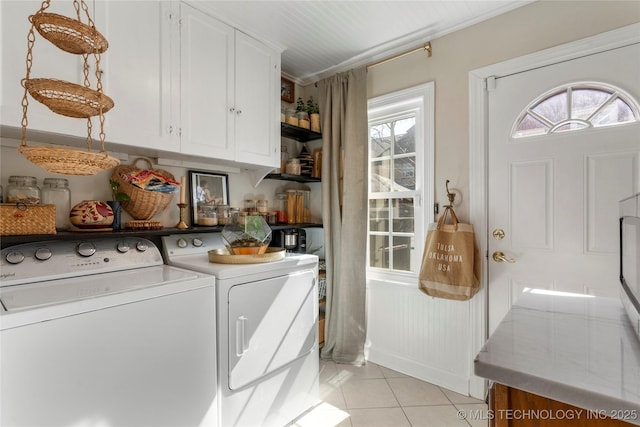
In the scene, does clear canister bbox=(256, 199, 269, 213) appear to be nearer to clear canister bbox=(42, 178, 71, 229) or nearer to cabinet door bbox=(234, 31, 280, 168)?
cabinet door bbox=(234, 31, 280, 168)

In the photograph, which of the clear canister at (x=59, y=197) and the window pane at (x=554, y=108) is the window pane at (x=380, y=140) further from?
the clear canister at (x=59, y=197)

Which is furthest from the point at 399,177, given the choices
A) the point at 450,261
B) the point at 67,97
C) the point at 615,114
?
the point at 67,97

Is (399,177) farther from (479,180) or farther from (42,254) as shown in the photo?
(42,254)

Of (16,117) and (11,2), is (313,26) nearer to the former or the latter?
(11,2)

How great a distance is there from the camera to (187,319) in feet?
4.64

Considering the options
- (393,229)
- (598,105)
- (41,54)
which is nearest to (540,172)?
(598,105)

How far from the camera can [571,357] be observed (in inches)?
27.0

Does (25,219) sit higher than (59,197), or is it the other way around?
(59,197)

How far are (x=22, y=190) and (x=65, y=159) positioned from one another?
2.46 ft

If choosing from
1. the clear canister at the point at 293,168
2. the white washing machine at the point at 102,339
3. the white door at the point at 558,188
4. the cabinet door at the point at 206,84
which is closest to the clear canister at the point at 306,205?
the clear canister at the point at 293,168

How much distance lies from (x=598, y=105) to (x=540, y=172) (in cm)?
43

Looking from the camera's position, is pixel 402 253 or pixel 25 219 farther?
pixel 402 253

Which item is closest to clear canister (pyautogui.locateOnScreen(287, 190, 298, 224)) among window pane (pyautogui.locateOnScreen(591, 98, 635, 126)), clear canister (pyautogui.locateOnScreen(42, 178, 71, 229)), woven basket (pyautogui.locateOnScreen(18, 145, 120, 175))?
clear canister (pyautogui.locateOnScreen(42, 178, 71, 229))

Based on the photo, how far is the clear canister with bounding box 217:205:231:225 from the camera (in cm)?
220
